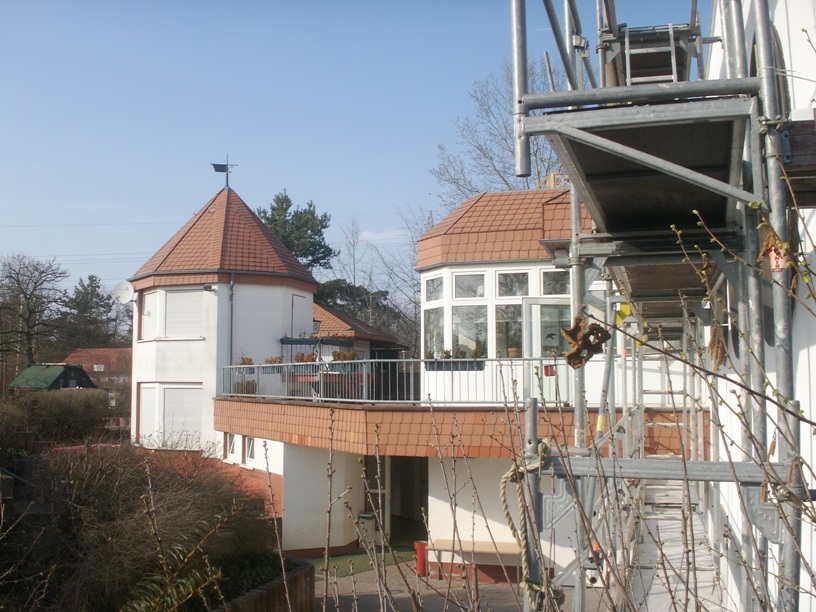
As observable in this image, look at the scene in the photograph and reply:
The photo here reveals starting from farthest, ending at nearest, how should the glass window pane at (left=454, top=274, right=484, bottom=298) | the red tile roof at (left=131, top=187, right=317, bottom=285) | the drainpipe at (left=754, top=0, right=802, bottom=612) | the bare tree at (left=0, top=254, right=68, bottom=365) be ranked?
the bare tree at (left=0, top=254, right=68, bottom=365) < the red tile roof at (left=131, top=187, right=317, bottom=285) < the glass window pane at (left=454, top=274, right=484, bottom=298) < the drainpipe at (left=754, top=0, right=802, bottom=612)

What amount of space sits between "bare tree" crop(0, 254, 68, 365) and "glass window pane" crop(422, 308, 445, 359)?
32.8 m

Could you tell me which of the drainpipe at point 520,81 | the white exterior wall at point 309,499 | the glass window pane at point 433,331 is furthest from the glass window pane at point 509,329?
the drainpipe at point 520,81

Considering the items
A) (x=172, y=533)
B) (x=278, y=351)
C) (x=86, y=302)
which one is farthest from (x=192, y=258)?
(x=86, y=302)

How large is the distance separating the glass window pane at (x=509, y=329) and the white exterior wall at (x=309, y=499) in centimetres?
479

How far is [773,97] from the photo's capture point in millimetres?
3742

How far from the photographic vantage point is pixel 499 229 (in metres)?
15.4

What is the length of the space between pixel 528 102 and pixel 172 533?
8.45 metres

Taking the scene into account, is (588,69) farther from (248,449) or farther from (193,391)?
(193,391)

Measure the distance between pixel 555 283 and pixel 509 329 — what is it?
1.16 m

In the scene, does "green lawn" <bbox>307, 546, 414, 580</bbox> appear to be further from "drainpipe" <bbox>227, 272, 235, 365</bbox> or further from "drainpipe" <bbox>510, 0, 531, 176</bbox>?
"drainpipe" <bbox>510, 0, 531, 176</bbox>

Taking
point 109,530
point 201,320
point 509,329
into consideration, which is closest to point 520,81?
point 109,530

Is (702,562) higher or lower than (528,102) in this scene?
lower

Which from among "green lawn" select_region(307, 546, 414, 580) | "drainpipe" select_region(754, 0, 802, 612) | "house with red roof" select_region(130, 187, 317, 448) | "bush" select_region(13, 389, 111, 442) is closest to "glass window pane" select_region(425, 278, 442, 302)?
"green lawn" select_region(307, 546, 414, 580)

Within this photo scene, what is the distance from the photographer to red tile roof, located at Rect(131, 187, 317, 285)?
23.3 meters
